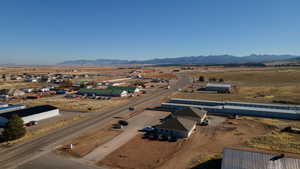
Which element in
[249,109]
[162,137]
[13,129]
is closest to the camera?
[13,129]

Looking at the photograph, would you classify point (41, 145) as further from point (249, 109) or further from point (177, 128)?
point (249, 109)

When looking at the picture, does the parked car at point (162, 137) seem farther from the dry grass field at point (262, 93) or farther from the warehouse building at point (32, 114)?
the dry grass field at point (262, 93)

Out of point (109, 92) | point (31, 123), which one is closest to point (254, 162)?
point (31, 123)

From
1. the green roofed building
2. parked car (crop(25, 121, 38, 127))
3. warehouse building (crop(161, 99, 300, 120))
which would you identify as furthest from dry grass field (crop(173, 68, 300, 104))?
parked car (crop(25, 121, 38, 127))

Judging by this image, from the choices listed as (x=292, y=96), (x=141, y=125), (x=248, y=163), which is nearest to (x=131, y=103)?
(x=141, y=125)

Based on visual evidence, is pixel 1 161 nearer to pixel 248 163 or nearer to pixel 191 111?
pixel 248 163

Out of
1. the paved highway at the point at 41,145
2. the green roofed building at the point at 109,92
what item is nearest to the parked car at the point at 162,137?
the paved highway at the point at 41,145
